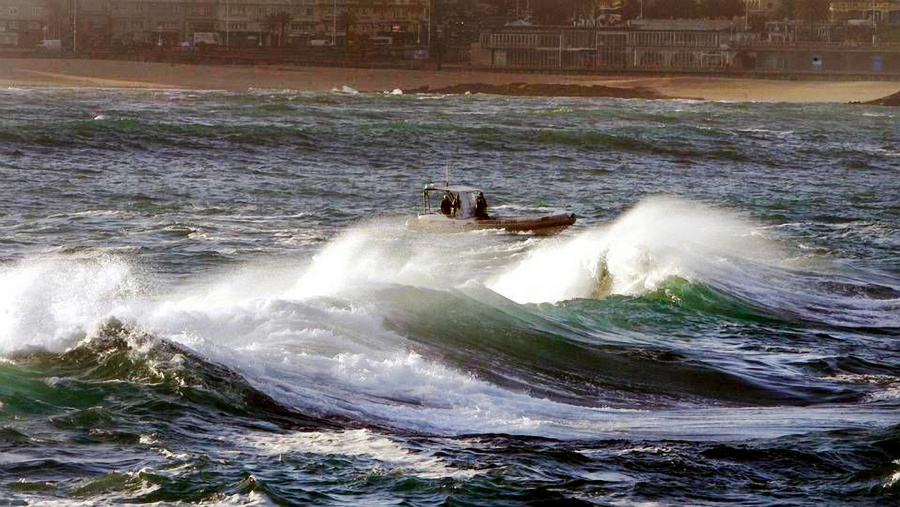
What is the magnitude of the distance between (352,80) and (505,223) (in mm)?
115882

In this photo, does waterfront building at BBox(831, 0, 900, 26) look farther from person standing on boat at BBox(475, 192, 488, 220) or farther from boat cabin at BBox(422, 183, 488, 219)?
person standing on boat at BBox(475, 192, 488, 220)

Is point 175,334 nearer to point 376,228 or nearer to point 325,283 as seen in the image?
point 325,283

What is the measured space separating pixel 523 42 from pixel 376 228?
5341 inches

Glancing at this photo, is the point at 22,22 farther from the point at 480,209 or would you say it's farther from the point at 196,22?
the point at 480,209

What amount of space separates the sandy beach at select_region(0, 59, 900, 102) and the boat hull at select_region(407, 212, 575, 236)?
96.4 m

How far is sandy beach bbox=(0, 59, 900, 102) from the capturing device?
13675 centimetres

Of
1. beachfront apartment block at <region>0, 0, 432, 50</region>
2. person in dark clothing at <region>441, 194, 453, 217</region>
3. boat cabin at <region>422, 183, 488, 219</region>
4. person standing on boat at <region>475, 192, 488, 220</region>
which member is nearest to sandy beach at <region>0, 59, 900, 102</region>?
beachfront apartment block at <region>0, 0, 432, 50</region>

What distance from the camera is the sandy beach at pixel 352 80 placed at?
137m

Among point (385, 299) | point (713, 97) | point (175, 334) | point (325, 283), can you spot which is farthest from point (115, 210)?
point (713, 97)

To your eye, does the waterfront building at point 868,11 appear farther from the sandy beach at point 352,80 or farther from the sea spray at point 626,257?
the sea spray at point 626,257

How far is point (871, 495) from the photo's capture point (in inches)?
551

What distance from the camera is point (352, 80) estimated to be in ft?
492

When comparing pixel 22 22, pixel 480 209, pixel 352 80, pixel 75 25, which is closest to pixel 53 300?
pixel 480 209

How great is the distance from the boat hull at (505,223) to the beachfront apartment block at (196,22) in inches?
5244
